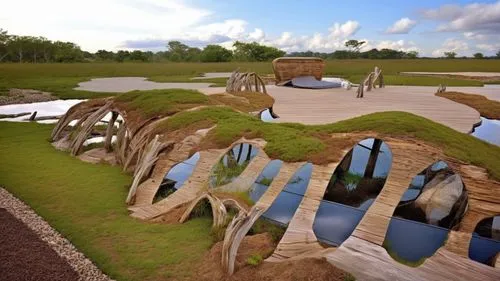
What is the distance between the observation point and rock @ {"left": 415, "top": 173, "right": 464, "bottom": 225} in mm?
7145

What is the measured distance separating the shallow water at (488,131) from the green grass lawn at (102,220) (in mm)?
8749

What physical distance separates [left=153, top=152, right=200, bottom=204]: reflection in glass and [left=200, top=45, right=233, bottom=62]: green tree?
58.2 metres

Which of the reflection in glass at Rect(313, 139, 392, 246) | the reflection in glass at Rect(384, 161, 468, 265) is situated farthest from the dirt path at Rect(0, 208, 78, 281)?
the reflection in glass at Rect(384, 161, 468, 265)

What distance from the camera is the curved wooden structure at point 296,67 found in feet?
76.5

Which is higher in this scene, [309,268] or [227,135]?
[227,135]

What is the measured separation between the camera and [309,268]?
16.5ft

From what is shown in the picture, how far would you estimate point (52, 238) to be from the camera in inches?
253

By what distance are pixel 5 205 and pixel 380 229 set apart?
6800 millimetres

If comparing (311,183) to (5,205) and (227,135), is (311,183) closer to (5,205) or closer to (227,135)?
(227,135)

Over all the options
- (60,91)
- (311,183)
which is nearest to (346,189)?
(311,183)

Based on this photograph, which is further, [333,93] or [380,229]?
[333,93]

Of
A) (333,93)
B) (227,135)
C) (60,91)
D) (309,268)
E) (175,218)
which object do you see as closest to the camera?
(309,268)

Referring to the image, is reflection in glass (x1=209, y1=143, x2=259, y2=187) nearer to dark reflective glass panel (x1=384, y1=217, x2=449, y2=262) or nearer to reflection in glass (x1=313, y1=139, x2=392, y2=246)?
reflection in glass (x1=313, y1=139, x2=392, y2=246)

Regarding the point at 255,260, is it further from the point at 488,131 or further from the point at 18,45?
the point at 18,45
